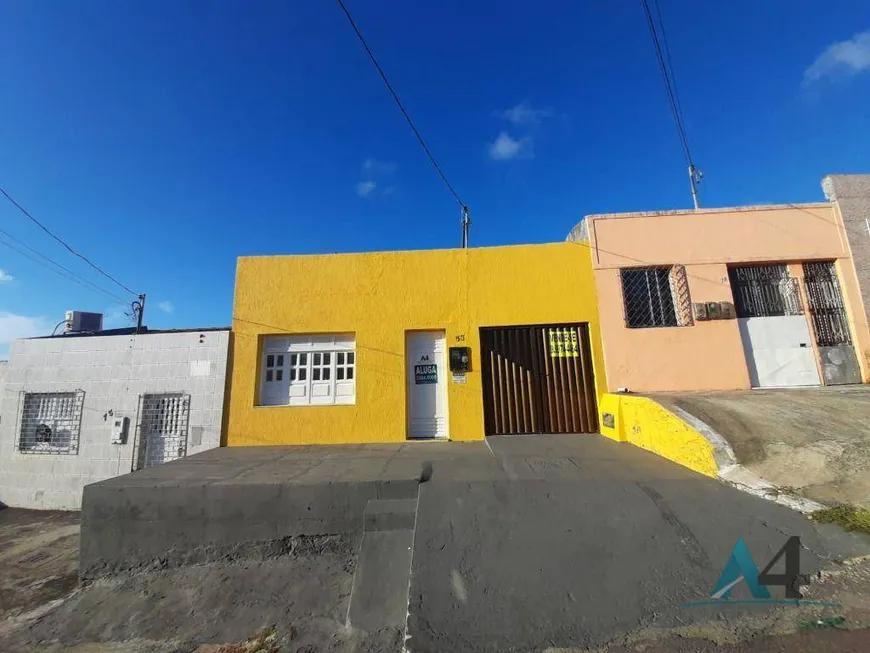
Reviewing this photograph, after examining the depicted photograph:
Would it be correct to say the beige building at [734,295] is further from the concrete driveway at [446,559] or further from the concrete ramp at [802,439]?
the concrete driveway at [446,559]

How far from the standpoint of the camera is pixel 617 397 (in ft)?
19.5

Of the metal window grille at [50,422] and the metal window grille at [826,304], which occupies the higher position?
the metal window grille at [826,304]

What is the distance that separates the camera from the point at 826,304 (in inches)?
276

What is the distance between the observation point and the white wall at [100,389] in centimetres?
725

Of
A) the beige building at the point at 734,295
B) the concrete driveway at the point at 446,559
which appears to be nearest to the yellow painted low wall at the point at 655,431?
the concrete driveway at the point at 446,559

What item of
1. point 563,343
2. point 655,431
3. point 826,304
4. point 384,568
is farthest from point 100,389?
point 826,304

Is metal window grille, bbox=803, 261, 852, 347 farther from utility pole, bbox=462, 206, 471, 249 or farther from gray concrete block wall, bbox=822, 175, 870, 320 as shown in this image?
utility pole, bbox=462, 206, 471, 249

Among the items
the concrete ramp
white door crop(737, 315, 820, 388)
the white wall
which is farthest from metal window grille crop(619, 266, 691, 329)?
the white wall

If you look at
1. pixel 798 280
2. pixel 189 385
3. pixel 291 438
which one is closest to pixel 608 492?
pixel 291 438

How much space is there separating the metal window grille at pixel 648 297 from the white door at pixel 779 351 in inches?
50.7

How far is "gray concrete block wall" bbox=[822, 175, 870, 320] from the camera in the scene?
23.0 ft

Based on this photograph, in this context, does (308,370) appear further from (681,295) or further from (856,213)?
(856,213)

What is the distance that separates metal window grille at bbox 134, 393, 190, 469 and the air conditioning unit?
196 inches

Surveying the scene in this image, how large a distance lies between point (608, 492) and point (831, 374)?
6364 millimetres
